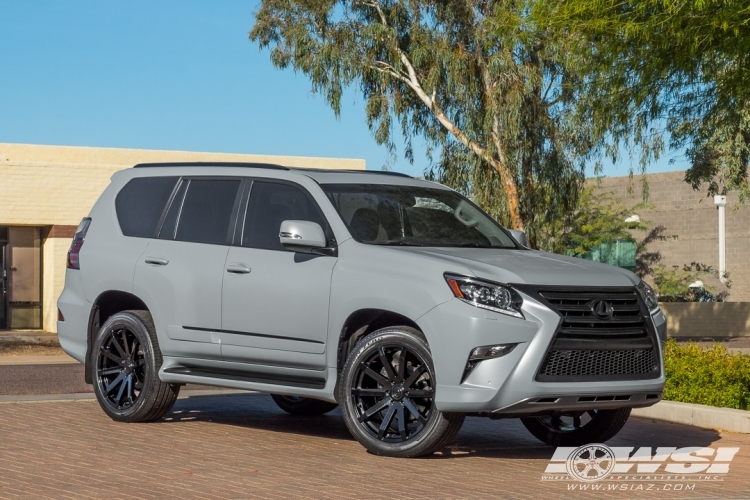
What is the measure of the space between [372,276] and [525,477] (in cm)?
183

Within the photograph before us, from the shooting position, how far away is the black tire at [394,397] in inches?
333

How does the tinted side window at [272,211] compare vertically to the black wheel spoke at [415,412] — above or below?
above

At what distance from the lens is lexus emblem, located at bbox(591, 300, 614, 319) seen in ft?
27.7

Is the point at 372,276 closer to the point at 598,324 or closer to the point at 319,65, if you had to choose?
the point at 598,324

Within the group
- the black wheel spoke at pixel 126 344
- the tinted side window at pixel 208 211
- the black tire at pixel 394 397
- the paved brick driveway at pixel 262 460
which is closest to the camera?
the paved brick driveway at pixel 262 460

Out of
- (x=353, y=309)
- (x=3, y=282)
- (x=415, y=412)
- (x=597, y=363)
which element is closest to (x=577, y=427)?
(x=597, y=363)

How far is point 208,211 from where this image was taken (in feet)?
33.8

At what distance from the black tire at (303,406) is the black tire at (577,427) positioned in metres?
2.37

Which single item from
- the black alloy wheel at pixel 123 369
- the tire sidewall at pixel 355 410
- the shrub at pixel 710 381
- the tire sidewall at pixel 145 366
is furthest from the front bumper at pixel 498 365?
the shrub at pixel 710 381

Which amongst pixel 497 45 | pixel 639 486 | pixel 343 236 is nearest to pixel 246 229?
Answer: pixel 343 236

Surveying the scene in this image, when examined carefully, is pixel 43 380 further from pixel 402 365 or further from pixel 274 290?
pixel 402 365

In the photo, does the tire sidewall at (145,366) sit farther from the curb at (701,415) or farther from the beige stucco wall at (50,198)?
the beige stucco wall at (50,198)

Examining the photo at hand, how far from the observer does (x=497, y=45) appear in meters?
28.9

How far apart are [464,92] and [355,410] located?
21166 millimetres
